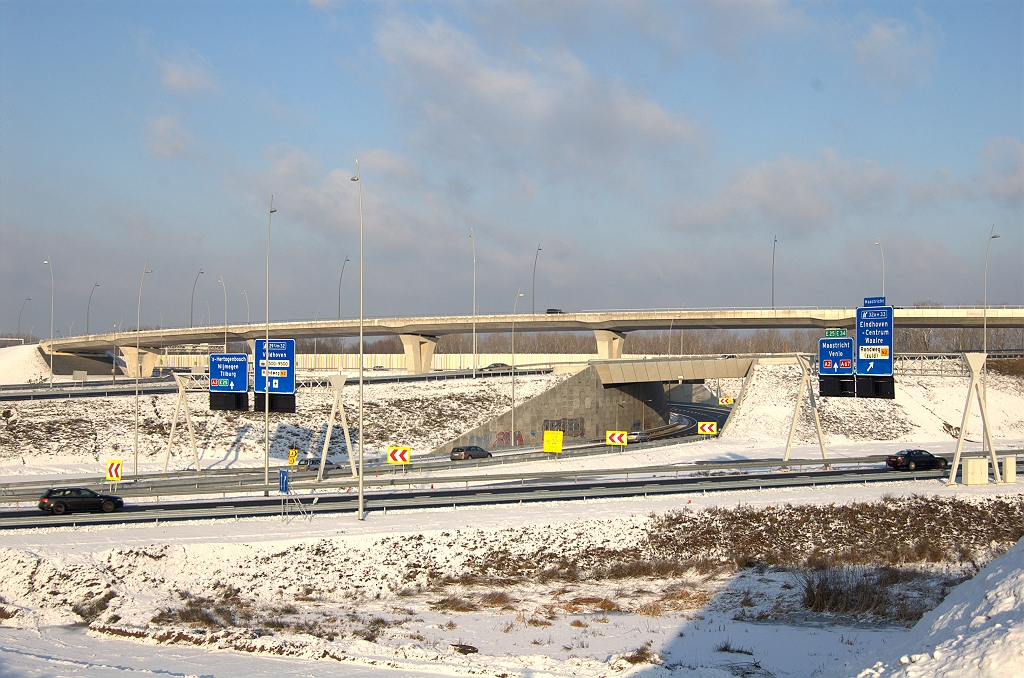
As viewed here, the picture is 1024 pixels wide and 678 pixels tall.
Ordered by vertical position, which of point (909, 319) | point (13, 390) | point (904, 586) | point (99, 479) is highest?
point (909, 319)

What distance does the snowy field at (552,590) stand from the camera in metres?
18.2

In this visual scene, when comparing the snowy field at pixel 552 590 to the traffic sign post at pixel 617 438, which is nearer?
the snowy field at pixel 552 590

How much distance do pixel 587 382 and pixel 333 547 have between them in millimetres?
43437

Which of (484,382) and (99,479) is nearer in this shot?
(99,479)

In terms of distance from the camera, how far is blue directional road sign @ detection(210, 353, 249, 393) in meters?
42.5

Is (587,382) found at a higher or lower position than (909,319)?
lower

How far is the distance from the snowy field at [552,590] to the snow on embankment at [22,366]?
9206cm

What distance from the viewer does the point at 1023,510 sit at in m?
34.3

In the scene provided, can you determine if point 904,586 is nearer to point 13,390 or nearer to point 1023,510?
point 1023,510

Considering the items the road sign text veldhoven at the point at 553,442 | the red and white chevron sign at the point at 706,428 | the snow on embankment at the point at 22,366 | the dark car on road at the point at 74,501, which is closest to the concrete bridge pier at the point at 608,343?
the red and white chevron sign at the point at 706,428

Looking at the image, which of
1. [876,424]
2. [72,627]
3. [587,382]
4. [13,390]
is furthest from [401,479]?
[13,390]

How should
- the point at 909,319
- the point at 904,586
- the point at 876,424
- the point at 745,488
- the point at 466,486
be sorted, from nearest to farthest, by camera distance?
1. the point at 904,586
2. the point at 745,488
3. the point at 466,486
4. the point at 876,424
5. the point at 909,319

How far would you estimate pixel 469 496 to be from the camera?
36.8 m

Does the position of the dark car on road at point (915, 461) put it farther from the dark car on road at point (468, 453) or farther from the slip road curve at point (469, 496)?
the dark car on road at point (468, 453)
